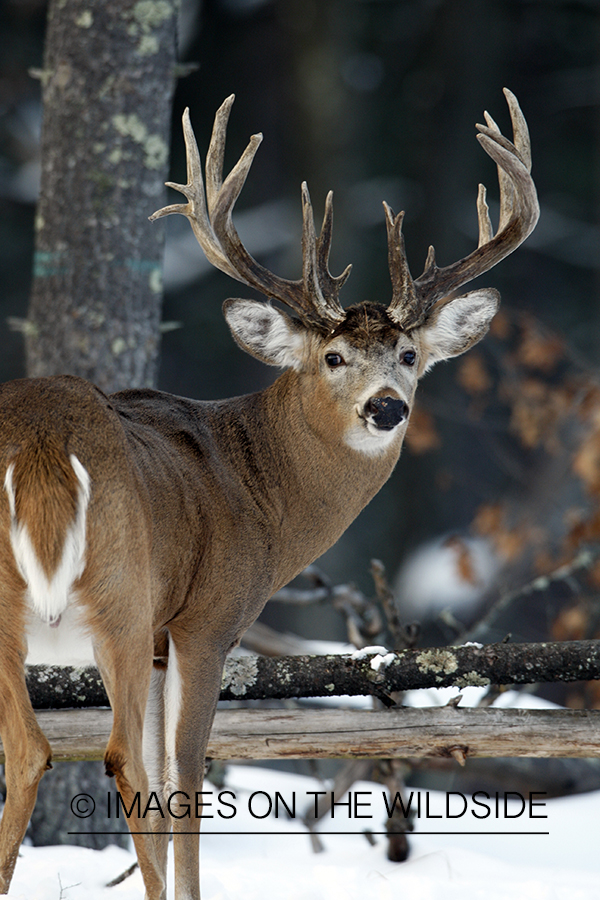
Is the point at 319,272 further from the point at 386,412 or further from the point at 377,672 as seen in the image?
the point at 377,672

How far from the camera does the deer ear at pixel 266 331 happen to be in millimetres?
3801

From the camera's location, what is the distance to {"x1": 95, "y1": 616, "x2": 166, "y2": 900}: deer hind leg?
110 inches

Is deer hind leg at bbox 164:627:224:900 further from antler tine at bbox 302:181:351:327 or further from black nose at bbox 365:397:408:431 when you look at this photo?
antler tine at bbox 302:181:351:327

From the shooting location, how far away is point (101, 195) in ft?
15.0

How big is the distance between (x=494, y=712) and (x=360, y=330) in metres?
1.43

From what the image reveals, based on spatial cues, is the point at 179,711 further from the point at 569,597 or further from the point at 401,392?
the point at 569,597

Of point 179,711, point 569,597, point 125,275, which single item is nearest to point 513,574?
point 569,597

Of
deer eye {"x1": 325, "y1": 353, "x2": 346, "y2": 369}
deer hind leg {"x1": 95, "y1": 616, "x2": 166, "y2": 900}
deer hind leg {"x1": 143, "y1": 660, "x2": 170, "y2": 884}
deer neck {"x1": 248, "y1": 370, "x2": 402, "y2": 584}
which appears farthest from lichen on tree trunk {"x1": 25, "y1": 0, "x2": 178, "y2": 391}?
deer hind leg {"x1": 95, "y1": 616, "x2": 166, "y2": 900}

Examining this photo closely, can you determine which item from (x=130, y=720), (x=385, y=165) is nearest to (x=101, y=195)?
(x=130, y=720)

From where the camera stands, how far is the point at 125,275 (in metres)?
4.57

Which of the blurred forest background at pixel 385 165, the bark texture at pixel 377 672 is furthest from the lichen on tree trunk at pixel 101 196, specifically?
the blurred forest background at pixel 385 165

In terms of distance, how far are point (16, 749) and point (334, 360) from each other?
1.70m

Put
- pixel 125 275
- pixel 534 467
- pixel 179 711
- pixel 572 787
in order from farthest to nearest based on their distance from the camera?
pixel 534 467 < pixel 572 787 < pixel 125 275 < pixel 179 711

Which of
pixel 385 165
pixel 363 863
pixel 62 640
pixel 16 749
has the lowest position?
pixel 363 863
